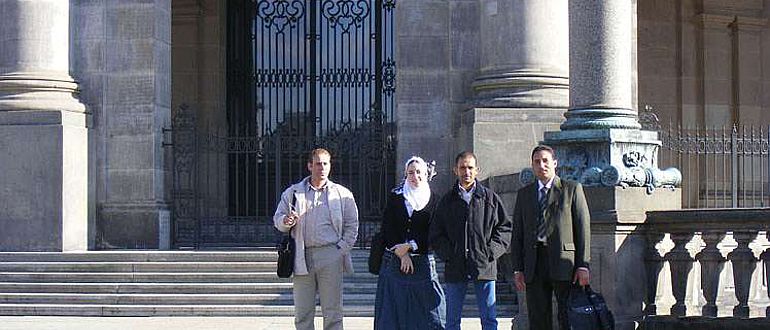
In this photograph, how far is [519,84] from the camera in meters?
17.8

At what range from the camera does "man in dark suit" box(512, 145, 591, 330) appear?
9.69 meters

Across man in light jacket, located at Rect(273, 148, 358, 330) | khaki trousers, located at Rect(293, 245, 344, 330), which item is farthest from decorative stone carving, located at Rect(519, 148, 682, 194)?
khaki trousers, located at Rect(293, 245, 344, 330)

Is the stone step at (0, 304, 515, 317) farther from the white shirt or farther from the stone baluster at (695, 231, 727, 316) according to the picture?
the white shirt

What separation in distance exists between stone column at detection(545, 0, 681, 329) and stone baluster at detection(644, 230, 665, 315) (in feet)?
0.16

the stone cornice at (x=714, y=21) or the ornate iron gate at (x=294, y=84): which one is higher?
the stone cornice at (x=714, y=21)

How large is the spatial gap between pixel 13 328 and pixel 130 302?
212cm

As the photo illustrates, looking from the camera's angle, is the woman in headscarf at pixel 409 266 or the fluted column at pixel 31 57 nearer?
the woman in headscarf at pixel 409 266

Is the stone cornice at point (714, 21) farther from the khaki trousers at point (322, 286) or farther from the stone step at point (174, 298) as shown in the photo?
the khaki trousers at point (322, 286)

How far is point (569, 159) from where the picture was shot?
39.4 ft

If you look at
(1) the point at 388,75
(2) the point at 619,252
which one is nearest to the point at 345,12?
(1) the point at 388,75

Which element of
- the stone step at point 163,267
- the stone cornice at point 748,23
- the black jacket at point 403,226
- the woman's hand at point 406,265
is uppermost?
the stone cornice at point 748,23

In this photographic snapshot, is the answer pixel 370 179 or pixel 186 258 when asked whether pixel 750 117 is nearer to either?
pixel 370 179

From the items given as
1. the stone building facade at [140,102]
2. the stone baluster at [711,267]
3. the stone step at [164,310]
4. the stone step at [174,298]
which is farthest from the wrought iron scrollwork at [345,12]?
the stone baluster at [711,267]

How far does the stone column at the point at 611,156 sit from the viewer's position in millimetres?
11398
